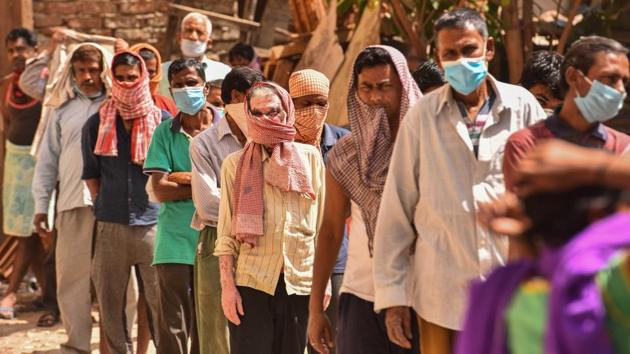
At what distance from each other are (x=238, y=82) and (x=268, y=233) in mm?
1485

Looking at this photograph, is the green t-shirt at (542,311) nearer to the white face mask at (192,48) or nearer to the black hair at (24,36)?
the white face mask at (192,48)

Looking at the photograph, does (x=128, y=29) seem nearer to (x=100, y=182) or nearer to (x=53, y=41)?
(x=53, y=41)

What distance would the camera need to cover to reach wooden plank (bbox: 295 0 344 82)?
37.9 ft

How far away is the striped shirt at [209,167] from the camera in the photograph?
6.79 m

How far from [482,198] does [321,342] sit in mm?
1135

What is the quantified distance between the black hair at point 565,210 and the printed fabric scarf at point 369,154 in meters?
2.25

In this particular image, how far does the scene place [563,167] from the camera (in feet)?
8.41

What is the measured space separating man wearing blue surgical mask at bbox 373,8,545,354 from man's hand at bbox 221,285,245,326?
4.34 ft

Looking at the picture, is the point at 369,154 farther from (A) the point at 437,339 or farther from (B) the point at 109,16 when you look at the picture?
(B) the point at 109,16

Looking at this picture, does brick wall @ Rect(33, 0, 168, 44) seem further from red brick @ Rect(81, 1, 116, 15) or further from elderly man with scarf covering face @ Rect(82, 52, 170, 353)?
elderly man with scarf covering face @ Rect(82, 52, 170, 353)

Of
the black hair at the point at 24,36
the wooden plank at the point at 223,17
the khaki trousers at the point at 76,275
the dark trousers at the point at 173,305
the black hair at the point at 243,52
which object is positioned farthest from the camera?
the wooden plank at the point at 223,17

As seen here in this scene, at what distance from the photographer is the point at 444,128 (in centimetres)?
453

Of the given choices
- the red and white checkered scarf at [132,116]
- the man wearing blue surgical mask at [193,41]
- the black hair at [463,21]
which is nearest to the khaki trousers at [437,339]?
the black hair at [463,21]

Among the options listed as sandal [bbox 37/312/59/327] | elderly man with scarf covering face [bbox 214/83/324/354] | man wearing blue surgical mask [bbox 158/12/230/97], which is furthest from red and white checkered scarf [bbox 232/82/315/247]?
sandal [bbox 37/312/59/327]
